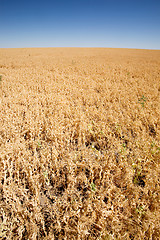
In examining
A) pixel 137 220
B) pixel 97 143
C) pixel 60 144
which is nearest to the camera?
pixel 137 220

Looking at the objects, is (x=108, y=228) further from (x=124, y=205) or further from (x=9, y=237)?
(x=9, y=237)

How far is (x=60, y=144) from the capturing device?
2.54 m

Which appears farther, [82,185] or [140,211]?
[82,185]

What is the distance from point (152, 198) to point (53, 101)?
388 centimetres

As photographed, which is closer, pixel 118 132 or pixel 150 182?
pixel 150 182

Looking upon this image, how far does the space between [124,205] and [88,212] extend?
1.52ft

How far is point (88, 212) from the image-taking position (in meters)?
1.60

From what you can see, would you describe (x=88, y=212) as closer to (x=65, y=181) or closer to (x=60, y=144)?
(x=65, y=181)

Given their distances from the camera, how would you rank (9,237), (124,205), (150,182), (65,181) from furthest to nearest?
(65,181), (150,182), (124,205), (9,237)

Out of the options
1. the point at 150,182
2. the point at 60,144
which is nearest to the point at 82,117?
the point at 60,144

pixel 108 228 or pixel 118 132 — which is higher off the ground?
pixel 118 132

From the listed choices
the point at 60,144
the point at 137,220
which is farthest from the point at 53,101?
the point at 137,220

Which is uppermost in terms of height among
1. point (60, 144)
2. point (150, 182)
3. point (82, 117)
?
point (82, 117)

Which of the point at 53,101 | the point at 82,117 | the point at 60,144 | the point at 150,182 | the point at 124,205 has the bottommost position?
Answer: the point at 124,205
